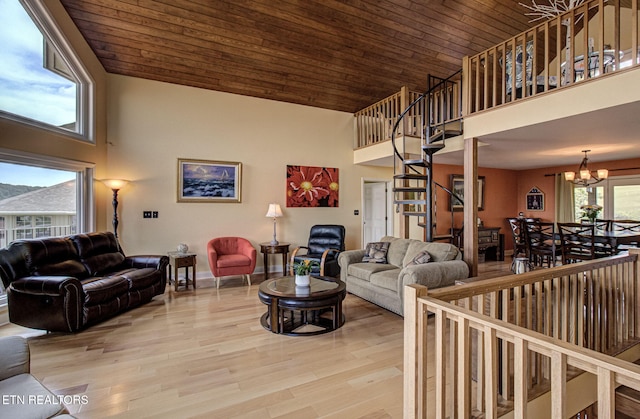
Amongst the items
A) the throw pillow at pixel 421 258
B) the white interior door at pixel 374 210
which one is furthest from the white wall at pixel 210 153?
the throw pillow at pixel 421 258

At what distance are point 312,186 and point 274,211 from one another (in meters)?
1.11

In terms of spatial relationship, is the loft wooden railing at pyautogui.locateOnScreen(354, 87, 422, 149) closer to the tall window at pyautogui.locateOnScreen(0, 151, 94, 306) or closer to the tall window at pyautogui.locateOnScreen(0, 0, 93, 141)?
the tall window at pyautogui.locateOnScreen(0, 0, 93, 141)

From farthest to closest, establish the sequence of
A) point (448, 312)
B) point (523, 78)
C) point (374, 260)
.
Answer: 1. point (374, 260)
2. point (523, 78)
3. point (448, 312)

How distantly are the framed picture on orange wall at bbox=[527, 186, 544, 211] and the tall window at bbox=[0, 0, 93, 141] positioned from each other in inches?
368

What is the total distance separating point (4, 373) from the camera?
1479 millimetres

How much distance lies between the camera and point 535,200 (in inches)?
305

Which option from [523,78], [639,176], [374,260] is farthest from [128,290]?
[639,176]

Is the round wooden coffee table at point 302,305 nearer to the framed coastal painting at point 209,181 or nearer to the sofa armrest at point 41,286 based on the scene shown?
the sofa armrest at point 41,286

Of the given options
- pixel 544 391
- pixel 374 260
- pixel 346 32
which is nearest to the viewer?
pixel 544 391

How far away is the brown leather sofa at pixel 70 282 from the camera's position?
2.90 metres

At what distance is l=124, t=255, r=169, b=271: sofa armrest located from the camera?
4.12m

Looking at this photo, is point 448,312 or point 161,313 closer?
point 448,312

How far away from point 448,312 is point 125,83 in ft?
18.2

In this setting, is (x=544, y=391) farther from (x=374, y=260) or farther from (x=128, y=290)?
(x=128, y=290)
